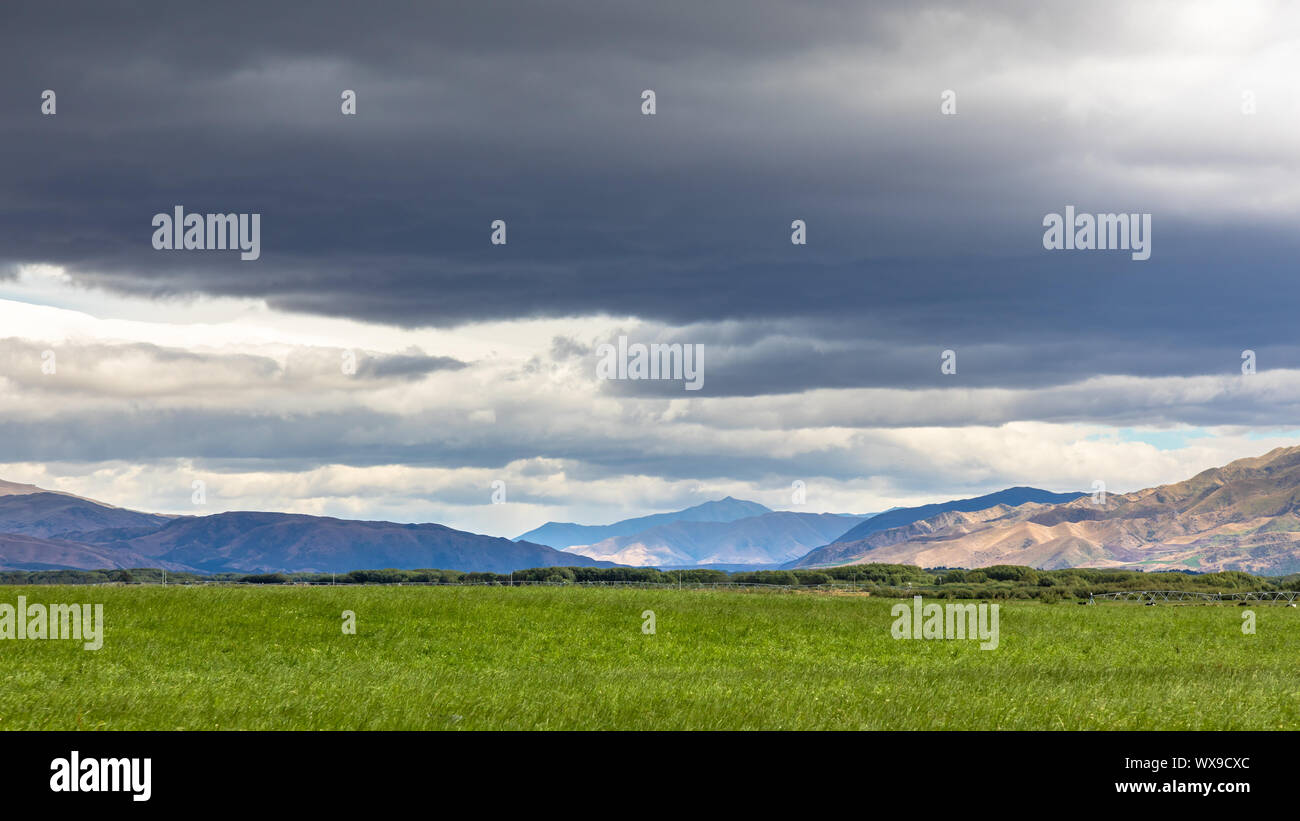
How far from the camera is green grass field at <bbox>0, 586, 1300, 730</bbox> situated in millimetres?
29328

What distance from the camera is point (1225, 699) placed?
33875 mm

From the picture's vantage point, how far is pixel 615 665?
57.5m

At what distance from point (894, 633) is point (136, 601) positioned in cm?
4355

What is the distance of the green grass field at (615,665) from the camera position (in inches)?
1155
